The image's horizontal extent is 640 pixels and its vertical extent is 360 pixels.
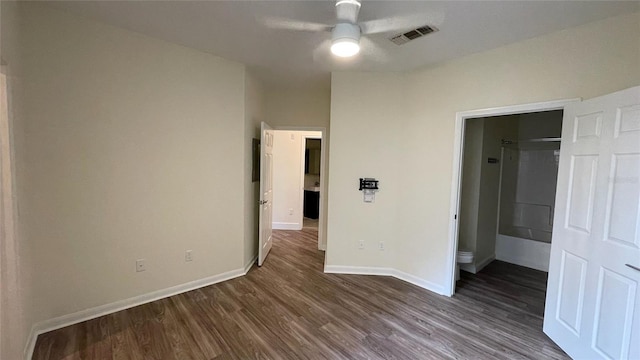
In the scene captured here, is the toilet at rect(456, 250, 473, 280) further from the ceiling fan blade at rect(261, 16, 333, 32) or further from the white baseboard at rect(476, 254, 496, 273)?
the ceiling fan blade at rect(261, 16, 333, 32)

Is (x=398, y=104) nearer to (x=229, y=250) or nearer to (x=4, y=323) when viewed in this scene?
(x=229, y=250)

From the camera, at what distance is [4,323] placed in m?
1.50

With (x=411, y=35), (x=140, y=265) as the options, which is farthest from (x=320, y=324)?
(x=411, y=35)

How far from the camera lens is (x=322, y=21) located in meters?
2.26

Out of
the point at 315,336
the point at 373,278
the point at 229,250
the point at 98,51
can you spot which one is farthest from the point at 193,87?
the point at 373,278

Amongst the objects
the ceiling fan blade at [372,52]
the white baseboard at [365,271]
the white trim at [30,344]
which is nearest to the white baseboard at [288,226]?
the white baseboard at [365,271]

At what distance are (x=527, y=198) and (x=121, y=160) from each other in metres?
5.60

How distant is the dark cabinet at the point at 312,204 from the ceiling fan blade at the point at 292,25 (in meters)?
4.94

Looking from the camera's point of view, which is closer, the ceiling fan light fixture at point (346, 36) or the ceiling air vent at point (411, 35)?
the ceiling fan light fixture at point (346, 36)

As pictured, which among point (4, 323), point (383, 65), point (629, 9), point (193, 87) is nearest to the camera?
point (4, 323)

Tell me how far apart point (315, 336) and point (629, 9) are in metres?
3.41

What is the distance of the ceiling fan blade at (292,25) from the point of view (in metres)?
2.28

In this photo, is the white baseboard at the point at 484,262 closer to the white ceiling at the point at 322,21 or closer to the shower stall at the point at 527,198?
the shower stall at the point at 527,198

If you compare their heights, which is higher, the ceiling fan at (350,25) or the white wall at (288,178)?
the ceiling fan at (350,25)
